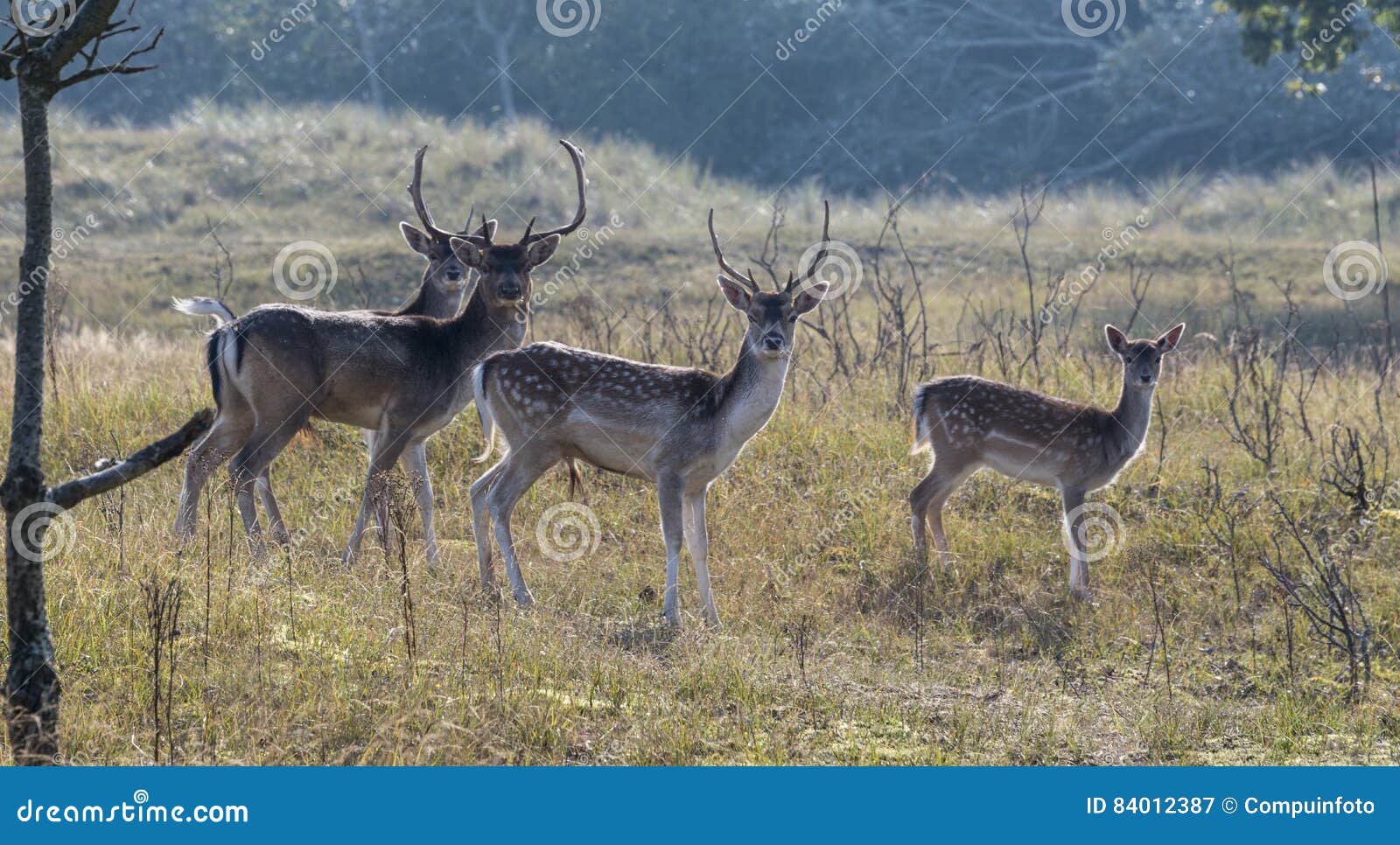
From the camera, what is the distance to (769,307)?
8.24m

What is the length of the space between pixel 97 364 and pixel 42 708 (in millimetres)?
→ 6950

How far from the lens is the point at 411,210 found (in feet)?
75.1

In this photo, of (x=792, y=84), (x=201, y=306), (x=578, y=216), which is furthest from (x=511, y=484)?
(x=792, y=84)

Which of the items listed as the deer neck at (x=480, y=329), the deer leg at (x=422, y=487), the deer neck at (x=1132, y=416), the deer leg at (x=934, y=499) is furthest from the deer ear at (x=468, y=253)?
the deer neck at (x=1132, y=416)

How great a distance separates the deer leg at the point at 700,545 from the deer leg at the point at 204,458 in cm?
262

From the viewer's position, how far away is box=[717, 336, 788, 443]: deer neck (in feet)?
27.1

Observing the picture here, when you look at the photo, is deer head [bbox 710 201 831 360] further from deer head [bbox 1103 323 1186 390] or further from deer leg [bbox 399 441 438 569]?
deer head [bbox 1103 323 1186 390]

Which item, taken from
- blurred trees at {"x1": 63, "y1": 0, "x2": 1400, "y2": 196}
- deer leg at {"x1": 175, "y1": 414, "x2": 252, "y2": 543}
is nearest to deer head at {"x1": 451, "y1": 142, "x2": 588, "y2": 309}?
deer leg at {"x1": 175, "y1": 414, "x2": 252, "y2": 543}

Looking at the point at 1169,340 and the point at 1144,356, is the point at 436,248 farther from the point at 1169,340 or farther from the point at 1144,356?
the point at 1169,340

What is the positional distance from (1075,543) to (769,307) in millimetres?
2299

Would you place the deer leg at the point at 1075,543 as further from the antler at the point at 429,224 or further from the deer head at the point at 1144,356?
the antler at the point at 429,224

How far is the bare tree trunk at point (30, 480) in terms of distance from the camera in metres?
4.96

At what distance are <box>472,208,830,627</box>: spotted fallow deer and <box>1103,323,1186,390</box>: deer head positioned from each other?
220 centimetres

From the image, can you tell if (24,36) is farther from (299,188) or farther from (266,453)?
(299,188)
